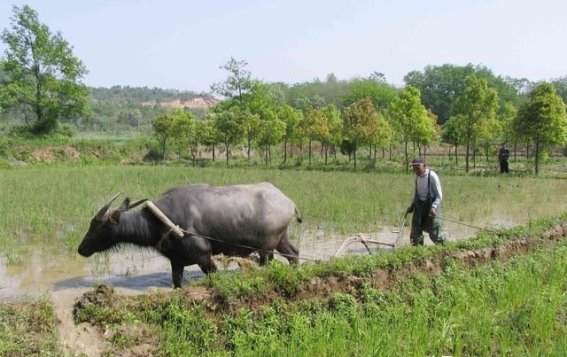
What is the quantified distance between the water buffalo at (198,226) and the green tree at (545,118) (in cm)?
2034

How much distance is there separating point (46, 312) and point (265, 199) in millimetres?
2953

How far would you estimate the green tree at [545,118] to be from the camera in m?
23.1

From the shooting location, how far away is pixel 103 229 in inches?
241

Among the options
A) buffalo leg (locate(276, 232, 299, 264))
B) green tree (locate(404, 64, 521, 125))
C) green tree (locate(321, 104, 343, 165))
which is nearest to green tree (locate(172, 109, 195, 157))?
green tree (locate(321, 104, 343, 165))

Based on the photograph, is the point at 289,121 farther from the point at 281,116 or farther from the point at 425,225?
the point at 425,225

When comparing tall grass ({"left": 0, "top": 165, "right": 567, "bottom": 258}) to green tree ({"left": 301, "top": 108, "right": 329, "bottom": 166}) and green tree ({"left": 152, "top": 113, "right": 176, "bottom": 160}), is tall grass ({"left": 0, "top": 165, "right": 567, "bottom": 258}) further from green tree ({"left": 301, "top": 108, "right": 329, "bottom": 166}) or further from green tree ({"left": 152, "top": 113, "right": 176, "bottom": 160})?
green tree ({"left": 152, "top": 113, "right": 176, "bottom": 160})

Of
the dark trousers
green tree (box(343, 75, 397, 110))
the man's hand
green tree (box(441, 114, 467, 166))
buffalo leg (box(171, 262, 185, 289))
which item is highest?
green tree (box(343, 75, 397, 110))

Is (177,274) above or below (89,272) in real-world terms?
above

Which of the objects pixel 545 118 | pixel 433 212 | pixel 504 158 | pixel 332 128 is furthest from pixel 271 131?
pixel 433 212

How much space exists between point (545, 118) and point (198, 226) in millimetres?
21288

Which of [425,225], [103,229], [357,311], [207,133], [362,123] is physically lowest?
[357,311]

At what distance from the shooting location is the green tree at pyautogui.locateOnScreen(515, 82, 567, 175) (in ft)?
75.9

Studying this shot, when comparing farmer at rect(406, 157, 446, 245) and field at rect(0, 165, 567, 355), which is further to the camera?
farmer at rect(406, 157, 446, 245)

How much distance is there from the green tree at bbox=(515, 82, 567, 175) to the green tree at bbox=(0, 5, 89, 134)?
2901 centimetres
